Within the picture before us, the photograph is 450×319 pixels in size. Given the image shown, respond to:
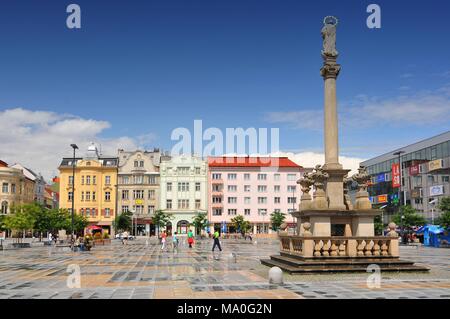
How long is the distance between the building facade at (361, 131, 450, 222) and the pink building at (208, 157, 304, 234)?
16.5 m

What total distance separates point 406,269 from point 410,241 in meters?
42.6

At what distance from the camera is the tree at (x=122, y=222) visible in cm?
7981

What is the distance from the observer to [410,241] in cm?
5725

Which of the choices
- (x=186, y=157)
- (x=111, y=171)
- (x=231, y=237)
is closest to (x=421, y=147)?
(x=231, y=237)

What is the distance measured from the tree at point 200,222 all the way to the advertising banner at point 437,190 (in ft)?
123

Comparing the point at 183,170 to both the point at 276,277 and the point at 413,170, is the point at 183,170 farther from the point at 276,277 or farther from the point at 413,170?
the point at 276,277

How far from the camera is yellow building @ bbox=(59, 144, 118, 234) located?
88312mm

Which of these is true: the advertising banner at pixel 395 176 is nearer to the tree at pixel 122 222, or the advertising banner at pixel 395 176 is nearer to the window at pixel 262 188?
the window at pixel 262 188

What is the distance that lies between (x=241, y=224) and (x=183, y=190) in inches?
521

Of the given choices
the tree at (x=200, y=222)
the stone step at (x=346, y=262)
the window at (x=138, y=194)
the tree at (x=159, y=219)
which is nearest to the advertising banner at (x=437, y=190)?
the tree at (x=200, y=222)

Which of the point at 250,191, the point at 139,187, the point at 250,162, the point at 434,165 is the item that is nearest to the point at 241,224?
the point at 250,191

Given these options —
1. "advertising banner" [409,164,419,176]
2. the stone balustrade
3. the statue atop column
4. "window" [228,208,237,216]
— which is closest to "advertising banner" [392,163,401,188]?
"advertising banner" [409,164,419,176]

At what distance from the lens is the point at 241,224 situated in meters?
84.8

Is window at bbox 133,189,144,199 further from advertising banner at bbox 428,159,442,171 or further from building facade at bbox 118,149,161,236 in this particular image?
advertising banner at bbox 428,159,442,171
